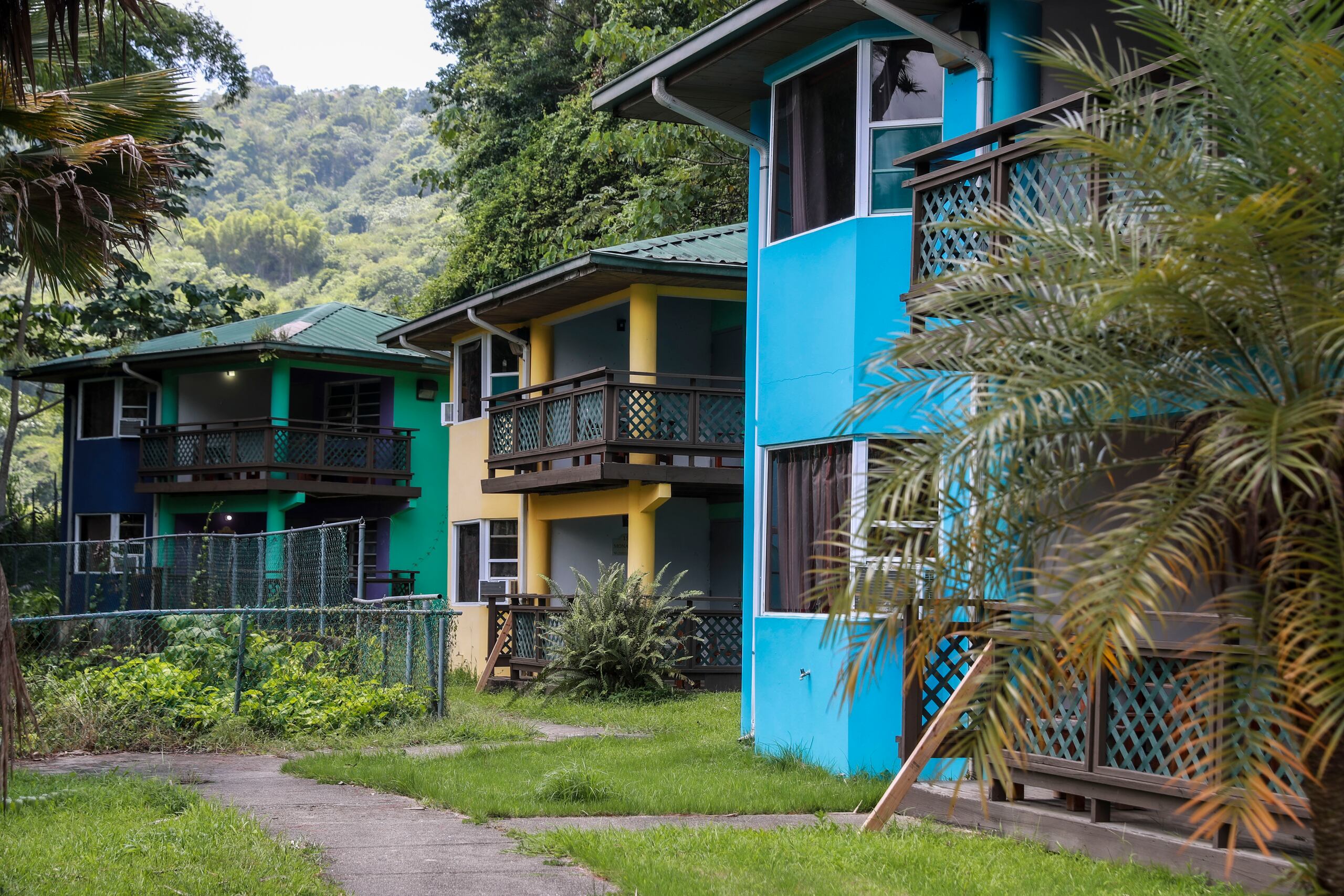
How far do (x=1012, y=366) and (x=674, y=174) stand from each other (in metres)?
21.2

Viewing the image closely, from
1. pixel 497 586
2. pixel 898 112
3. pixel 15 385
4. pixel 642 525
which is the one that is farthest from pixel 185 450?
pixel 898 112

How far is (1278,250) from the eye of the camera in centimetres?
514

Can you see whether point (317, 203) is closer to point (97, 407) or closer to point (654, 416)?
point (97, 407)

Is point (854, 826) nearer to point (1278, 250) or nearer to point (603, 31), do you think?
point (1278, 250)

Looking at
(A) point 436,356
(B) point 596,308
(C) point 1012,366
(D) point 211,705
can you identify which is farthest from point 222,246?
(C) point 1012,366

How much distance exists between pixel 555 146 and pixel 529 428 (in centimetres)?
1269

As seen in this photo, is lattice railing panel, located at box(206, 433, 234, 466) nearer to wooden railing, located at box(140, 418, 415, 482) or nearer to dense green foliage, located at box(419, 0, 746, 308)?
wooden railing, located at box(140, 418, 415, 482)

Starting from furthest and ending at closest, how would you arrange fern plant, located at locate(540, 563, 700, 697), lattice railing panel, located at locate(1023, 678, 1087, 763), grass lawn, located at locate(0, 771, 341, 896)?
1. fern plant, located at locate(540, 563, 700, 697)
2. lattice railing panel, located at locate(1023, 678, 1087, 763)
3. grass lawn, located at locate(0, 771, 341, 896)

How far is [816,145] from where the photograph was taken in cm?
1252

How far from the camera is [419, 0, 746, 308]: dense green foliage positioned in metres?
26.1

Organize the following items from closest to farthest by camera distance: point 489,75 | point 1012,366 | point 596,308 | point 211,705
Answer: point 1012,366
point 211,705
point 596,308
point 489,75

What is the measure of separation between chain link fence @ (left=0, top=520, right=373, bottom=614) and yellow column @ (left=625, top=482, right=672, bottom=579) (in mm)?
3758

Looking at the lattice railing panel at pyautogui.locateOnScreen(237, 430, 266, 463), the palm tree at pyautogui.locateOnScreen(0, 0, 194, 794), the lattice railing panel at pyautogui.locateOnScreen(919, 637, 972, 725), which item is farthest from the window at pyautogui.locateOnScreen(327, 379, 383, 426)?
the lattice railing panel at pyautogui.locateOnScreen(919, 637, 972, 725)

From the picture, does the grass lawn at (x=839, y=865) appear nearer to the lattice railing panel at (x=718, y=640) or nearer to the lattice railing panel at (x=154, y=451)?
the lattice railing panel at (x=718, y=640)
